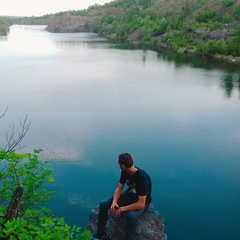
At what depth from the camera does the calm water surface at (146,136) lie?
28.6 feet

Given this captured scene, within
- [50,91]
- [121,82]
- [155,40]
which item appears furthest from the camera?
[155,40]

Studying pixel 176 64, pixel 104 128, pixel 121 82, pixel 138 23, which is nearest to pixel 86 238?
pixel 104 128

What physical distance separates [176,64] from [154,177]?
2520cm

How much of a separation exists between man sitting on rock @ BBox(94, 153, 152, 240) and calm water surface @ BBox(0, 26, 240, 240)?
2849mm

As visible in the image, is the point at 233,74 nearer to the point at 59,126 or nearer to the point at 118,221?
the point at 59,126

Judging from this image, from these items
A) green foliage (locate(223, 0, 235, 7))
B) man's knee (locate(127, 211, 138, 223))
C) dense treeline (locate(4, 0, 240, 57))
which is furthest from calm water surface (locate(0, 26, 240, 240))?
green foliage (locate(223, 0, 235, 7))

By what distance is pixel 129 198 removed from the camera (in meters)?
5.27

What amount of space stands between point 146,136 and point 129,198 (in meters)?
8.06

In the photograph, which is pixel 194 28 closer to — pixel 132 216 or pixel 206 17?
pixel 206 17

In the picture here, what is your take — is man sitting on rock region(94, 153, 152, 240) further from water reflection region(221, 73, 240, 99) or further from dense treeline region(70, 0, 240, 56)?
dense treeline region(70, 0, 240, 56)

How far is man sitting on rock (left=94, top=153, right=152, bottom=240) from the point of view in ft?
16.0

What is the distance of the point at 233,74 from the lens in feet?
90.6

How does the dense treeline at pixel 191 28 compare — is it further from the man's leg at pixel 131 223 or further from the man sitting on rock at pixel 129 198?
the man's leg at pixel 131 223

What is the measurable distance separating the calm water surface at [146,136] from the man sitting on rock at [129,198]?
2.85 m
